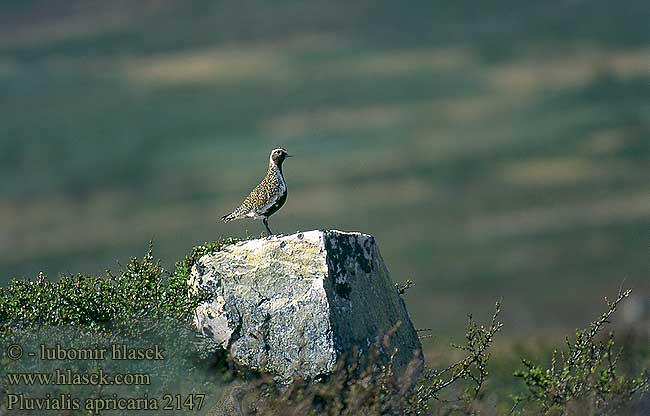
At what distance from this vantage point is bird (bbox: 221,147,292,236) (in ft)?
38.7

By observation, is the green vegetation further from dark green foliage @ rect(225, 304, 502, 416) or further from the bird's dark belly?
the bird's dark belly

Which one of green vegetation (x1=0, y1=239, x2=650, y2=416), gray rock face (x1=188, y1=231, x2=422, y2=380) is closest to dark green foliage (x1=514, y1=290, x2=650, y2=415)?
green vegetation (x1=0, y1=239, x2=650, y2=416)

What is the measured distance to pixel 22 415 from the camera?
→ 954cm

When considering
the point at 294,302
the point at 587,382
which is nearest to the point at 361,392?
the point at 294,302

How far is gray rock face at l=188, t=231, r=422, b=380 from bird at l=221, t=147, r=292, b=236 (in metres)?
0.52

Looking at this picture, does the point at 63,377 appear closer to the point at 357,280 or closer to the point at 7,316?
the point at 7,316

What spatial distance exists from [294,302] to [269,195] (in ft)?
5.15

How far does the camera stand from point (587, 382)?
35.6 feet

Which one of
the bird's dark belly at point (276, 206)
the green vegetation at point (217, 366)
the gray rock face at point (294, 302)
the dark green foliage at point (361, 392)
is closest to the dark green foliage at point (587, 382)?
the green vegetation at point (217, 366)

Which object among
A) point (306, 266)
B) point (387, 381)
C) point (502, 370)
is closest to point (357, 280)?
point (306, 266)

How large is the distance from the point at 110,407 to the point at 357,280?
2825 mm

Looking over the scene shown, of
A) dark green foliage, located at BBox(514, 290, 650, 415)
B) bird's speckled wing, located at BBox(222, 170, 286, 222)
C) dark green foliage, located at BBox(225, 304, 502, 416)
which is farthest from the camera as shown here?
bird's speckled wing, located at BBox(222, 170, 286, 222)

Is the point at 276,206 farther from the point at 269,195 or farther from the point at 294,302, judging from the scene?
the point at 294,302

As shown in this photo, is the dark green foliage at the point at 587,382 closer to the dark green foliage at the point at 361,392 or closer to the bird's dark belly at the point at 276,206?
the dark green foliage at the point at 361,392
